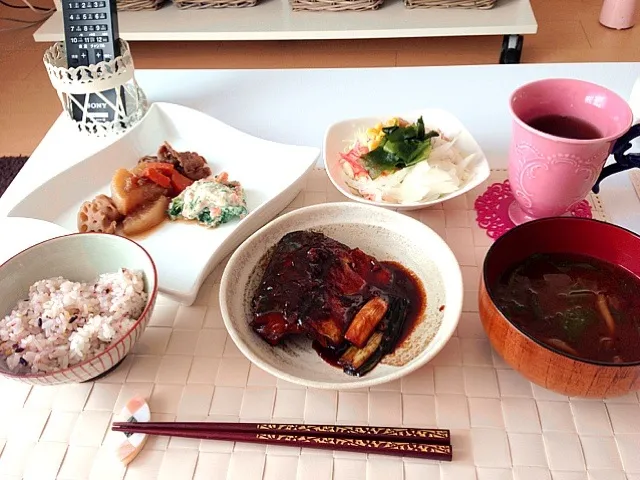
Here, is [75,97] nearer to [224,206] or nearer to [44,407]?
[224,206]

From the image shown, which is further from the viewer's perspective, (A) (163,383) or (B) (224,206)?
(B) (224,206)

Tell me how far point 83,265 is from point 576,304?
66 cm

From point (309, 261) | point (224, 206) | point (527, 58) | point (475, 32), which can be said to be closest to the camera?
point (309, 261)

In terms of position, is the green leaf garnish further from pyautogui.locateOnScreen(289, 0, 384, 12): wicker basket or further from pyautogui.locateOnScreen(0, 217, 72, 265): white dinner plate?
pyautogui.locateOnScreen(289, 0, 384, 12): wicker basket

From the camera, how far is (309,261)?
782 mm

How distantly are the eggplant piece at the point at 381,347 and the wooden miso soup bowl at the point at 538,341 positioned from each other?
0.35 feet

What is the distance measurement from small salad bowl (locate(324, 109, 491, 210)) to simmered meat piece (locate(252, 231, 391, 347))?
0.14m

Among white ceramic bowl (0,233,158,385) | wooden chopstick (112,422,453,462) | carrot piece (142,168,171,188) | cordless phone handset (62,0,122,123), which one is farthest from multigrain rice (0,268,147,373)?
cordless phone handset (62,0,122,123)

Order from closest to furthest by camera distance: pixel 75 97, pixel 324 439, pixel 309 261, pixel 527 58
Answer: pixel 324 439 → pixel 309 261 → pixel 75 97 → pixel 527 58

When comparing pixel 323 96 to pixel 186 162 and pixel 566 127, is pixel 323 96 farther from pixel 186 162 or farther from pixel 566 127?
pixel 566 127

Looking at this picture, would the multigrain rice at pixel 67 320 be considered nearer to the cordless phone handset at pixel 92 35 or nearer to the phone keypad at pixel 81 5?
the cordless phone handset at pixel 92 35

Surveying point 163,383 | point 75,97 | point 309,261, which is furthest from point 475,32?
point 163,383

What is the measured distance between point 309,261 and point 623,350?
1.29 feet

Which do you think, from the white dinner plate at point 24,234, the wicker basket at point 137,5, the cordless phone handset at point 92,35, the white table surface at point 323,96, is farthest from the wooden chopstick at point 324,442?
the wicker basket at point 137,5
